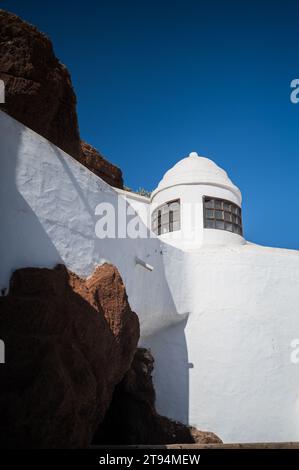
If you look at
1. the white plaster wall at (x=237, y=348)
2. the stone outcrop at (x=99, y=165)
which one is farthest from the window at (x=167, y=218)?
the stone outcrop at (x=99, y=165)

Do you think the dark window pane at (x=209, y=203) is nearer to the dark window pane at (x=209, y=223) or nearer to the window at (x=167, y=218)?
the dark window pane at (x=209, y=223)

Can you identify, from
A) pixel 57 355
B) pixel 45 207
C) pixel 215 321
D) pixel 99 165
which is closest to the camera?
pixel 57 355

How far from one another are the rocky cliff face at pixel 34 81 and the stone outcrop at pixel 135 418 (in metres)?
5.94

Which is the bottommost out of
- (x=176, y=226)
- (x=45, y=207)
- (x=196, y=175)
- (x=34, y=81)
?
(x=45, y=207)

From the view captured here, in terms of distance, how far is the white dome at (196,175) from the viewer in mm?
15453

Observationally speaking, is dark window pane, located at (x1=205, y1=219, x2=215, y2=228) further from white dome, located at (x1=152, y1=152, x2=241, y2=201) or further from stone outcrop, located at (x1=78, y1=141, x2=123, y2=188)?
stone outcrop, located at (x1=78, y1=141, x2=123, y2=188)

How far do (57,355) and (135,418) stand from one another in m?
4.58

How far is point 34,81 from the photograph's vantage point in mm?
7770

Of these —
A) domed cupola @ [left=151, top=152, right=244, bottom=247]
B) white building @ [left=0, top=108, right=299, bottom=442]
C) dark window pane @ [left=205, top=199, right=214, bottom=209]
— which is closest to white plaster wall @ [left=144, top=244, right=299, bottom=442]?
white building @ [left=0, top=108, right=299, bottom=442]

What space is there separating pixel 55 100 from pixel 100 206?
2.54 m

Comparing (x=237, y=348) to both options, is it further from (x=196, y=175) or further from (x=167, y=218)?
(x=196, y=175)

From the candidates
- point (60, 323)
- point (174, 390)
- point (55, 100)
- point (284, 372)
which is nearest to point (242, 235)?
point (284, 372)

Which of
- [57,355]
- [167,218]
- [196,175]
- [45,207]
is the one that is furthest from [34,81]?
[196,175]

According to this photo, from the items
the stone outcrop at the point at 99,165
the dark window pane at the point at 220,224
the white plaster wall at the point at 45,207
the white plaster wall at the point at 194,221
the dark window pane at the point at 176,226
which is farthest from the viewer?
the stone outcrop at the point at 99,165
